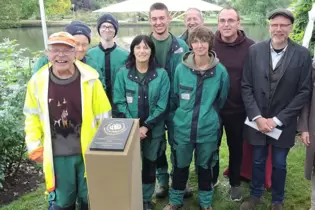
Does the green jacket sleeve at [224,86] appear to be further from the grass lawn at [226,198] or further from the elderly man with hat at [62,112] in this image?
the grass lawn at [226,198]

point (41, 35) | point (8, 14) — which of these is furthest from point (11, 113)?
point (8, 14)

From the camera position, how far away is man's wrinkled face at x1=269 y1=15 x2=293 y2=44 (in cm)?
275

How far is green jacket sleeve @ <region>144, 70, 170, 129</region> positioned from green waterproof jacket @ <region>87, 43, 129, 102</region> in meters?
0.54

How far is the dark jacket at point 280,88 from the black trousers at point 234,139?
0.73 ft

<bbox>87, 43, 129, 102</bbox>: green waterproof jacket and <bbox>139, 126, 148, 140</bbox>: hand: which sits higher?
<bbox>87, 43, 129, 102</bbox>: green waterproof jacket

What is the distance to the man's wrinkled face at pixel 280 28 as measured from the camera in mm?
2752

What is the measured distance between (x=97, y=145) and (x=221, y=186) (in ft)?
7.50

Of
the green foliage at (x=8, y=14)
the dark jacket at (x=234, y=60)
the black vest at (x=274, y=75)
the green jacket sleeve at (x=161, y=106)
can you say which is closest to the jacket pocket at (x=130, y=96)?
the green jacket sleeve at (x=161, y=106)

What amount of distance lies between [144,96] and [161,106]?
0.56ft

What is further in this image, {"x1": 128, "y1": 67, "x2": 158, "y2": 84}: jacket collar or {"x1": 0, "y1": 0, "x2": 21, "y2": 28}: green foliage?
{"x1": 0, "y1": 0, "x2": 21, "y2": 28}: green foliage

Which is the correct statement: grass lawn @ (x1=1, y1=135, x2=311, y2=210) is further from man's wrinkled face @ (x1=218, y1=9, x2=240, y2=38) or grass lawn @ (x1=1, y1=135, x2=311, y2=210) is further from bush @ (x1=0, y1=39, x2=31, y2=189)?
man's wrinkled face @ (x1=218, y1=9, x2=240, y2=38)

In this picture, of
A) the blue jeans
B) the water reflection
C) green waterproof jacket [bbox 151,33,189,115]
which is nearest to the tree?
the water reflection

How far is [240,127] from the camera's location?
3.24 meters

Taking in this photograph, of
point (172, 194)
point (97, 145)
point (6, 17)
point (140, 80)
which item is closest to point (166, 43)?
point (140, 80)
